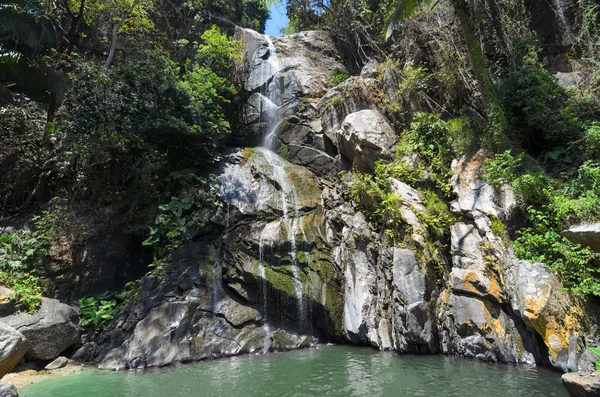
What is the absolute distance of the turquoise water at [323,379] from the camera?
20.1ft

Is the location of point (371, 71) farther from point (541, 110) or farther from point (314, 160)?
point (541, 110)

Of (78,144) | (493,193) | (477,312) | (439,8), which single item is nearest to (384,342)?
(477,312)

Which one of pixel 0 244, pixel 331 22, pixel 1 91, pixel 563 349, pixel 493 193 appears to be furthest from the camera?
pixel 331 22

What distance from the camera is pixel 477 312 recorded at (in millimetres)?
7859

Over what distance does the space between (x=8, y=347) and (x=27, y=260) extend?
18.6 ft

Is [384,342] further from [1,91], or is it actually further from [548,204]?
[1,91]

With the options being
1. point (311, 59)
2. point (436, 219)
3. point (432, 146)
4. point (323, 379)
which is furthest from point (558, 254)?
point (311, 59)

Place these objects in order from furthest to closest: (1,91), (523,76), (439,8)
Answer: (439,8) → (1,91) → (523,76)

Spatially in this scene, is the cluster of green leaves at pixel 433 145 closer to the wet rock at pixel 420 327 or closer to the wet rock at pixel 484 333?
the wet rock at pixel 484 333

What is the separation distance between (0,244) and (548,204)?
15.4m

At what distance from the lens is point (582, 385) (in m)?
4.73

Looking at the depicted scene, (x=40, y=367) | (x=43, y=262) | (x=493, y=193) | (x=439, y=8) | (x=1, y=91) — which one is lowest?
(x=40, y=367)

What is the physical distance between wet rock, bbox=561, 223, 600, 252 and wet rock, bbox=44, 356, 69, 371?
12143 mm

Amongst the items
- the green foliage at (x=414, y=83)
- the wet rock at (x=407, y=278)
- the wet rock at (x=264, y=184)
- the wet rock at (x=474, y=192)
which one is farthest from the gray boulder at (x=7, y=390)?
the green foliage at (x=414, y=83)
